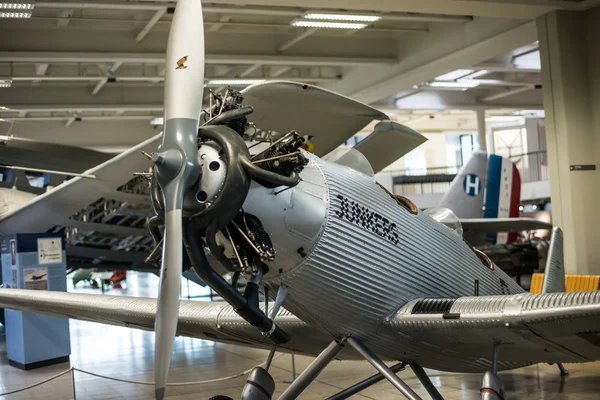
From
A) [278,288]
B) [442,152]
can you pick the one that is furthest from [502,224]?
[442,152]

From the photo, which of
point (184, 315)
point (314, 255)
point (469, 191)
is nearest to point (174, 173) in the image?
point (314, 255)

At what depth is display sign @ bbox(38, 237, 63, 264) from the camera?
9.38 m

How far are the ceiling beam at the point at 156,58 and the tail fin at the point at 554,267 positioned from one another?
938 cm

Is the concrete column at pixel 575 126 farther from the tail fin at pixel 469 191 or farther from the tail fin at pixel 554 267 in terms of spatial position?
the tail fin at pixel 554 267

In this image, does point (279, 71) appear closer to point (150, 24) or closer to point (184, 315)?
point (150, 24)

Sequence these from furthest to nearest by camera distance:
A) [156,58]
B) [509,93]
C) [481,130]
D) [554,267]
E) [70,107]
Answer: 1. [481,130]
2. [509,93]
3. [70,107]
4. [156,58]
5. [554,267]

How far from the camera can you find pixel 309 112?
4859mm

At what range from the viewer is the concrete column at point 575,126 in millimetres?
10703

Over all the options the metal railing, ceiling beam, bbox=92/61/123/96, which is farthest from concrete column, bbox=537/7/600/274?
the metal railing

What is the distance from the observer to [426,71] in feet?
47.7

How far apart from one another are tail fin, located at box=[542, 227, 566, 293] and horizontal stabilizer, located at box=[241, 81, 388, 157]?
1.94 m

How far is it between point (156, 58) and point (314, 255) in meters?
10.7

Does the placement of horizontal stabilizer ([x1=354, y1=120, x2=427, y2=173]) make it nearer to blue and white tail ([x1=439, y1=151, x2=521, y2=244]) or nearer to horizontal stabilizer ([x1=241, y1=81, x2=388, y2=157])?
horizontal stabilizer ([x1=241, y1=81, x2=388, y2=157])

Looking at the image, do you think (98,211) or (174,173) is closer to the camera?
(174,173)
